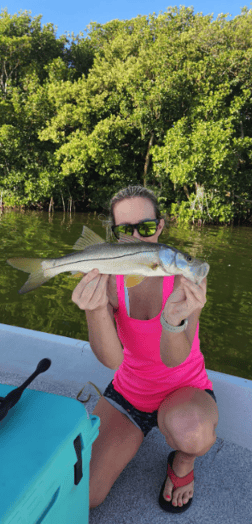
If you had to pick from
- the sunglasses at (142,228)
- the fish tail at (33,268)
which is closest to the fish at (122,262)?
the fish tail at (33,268)

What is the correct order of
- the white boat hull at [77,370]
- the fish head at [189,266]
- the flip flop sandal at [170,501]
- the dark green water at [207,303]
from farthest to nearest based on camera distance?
the dark green water at [207,303] → the white boat hull at [77,370] → the flip flop sandal at [170,501] → the fish head at [189,266]

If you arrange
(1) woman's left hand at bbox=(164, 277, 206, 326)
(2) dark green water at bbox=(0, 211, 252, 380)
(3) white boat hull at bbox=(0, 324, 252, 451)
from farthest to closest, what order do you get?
1. (2) dark green water at bbox=(0, 211, 252, 380)
2. (3) white boat hull at bbox=(0, 324, 252, 451)
3. (1) woman's left hand at bbox=(164, 277, 206, 326)

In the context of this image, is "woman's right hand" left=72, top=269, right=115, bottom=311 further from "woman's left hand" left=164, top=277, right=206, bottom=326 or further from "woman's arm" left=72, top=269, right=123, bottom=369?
"woman's left hand" left=164, top=277, right=206, bottom=326

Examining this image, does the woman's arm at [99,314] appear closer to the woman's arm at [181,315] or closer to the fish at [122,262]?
the fish at [122,262]

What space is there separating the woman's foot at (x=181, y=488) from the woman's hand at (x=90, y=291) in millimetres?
908

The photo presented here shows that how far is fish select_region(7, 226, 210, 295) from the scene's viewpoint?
1356mm

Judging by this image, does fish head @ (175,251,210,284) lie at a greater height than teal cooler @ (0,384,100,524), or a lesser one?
greater

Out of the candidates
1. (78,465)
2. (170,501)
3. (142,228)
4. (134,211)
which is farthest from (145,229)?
(170,501)

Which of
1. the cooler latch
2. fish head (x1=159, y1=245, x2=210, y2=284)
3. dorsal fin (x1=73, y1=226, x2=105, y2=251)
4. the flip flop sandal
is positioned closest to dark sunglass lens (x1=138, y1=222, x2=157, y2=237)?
dorsal fin (x1=73, y1=226, x2=105, y2=251)

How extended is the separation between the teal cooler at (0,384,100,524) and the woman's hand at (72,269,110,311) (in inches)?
17.7

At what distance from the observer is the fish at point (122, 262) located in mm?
1356

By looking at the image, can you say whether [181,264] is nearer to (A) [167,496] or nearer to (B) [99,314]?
(B) [99,314]

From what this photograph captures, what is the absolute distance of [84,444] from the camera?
1.25 metres

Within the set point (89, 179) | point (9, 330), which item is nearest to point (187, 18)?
point (89, 179)
